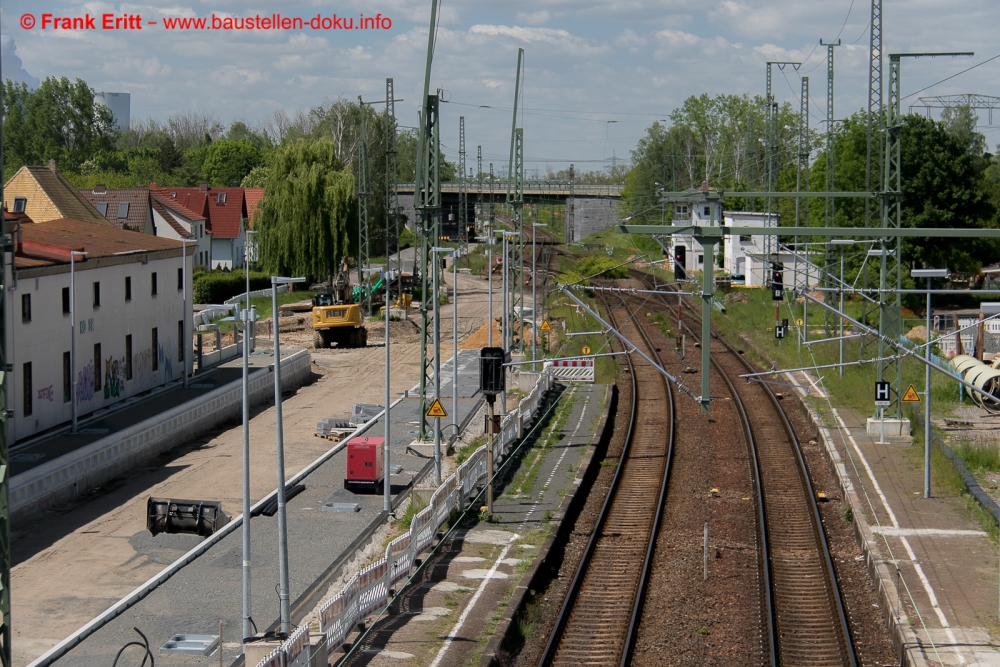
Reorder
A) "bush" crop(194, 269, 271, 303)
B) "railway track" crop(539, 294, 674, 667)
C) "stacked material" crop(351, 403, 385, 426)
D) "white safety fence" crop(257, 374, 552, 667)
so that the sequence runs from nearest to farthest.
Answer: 1. "white safety fence" crop(257, 374, 552, 667)
2. "railway track" crop(539, 294, 674, 667)
3. "stacked material" crop(351, 403, 385, 426)
4. "bush" crop(194, 269, 271, 303)

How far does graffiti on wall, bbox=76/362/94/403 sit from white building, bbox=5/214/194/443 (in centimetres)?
3

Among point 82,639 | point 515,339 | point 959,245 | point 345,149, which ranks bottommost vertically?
point 82,639

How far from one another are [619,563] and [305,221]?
45146mm

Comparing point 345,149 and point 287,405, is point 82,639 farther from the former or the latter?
point 345,149

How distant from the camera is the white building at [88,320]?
2867cm

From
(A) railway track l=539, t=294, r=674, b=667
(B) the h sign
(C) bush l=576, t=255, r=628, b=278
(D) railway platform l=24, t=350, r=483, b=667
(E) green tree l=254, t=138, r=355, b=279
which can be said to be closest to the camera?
(A) railway track l=539, t=294, r=674, b=667

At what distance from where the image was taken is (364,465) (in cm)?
2384

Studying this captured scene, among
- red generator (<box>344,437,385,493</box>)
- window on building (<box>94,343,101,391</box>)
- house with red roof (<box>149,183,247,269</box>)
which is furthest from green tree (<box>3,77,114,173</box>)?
red generator (<box>344,437,385,493</box>)

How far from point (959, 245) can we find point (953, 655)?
4508cm

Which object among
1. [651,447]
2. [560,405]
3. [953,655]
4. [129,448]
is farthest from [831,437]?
[129,448]

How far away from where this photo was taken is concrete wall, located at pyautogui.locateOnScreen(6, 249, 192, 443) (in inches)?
1125

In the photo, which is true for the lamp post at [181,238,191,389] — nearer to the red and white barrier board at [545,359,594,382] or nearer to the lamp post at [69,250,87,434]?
the lamp post at [69,250,87,434]

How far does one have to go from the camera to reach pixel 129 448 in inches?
1139

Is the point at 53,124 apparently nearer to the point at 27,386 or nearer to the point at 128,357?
the point at 128,357
